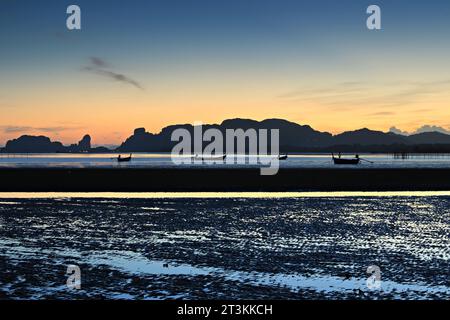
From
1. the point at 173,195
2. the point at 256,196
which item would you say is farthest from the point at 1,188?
the point at 256,196

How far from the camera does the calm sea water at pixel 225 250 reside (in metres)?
11.8

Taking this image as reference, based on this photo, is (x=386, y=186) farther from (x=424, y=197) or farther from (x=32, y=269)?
(x=32, y=269)

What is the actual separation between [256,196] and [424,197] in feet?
36.8

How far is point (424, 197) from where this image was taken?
116ft

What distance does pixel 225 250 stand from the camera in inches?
648

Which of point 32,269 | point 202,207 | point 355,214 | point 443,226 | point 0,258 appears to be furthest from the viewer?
point 202,207

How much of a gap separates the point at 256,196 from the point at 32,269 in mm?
24051

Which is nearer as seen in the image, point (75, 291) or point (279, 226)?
point (75, 291)

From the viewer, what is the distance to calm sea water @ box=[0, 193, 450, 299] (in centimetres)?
1175

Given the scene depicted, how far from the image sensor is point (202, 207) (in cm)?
2880

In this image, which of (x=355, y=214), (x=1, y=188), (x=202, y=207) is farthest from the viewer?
(x=1, y=188)

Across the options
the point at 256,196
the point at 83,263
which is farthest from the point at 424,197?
the point at 83,263
